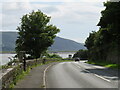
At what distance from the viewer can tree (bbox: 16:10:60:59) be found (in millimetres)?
66500

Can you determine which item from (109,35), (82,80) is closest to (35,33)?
(109,35)

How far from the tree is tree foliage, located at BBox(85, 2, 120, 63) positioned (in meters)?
12.4

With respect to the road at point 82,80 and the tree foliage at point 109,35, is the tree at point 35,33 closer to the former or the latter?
the tree foliage at point 109,35

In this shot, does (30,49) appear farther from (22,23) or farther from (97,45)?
(97,45)

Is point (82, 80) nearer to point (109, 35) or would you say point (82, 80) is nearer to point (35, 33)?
point (109, 35)

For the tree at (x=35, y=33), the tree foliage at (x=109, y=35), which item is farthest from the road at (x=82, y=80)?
the tree at (x=35, y=33)

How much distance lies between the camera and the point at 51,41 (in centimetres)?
6738

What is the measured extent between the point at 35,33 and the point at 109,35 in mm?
22136

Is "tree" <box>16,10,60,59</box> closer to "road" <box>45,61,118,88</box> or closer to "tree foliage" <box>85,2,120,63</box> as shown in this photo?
"tree foliage" <box>85,2,120,63</box>

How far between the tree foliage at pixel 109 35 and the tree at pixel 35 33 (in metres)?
12.4

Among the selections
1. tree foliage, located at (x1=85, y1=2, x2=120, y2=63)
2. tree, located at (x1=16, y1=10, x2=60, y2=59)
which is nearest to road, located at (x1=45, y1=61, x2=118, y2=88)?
tree foliage, located at (x1=85, y1=2, x2=120, y2=63)

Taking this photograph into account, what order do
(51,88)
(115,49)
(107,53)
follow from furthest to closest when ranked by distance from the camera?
(107,53)
(115,49)
(51,88)

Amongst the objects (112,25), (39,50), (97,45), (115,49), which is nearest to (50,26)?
(39,50)

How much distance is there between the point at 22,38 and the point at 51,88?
5604 cm
